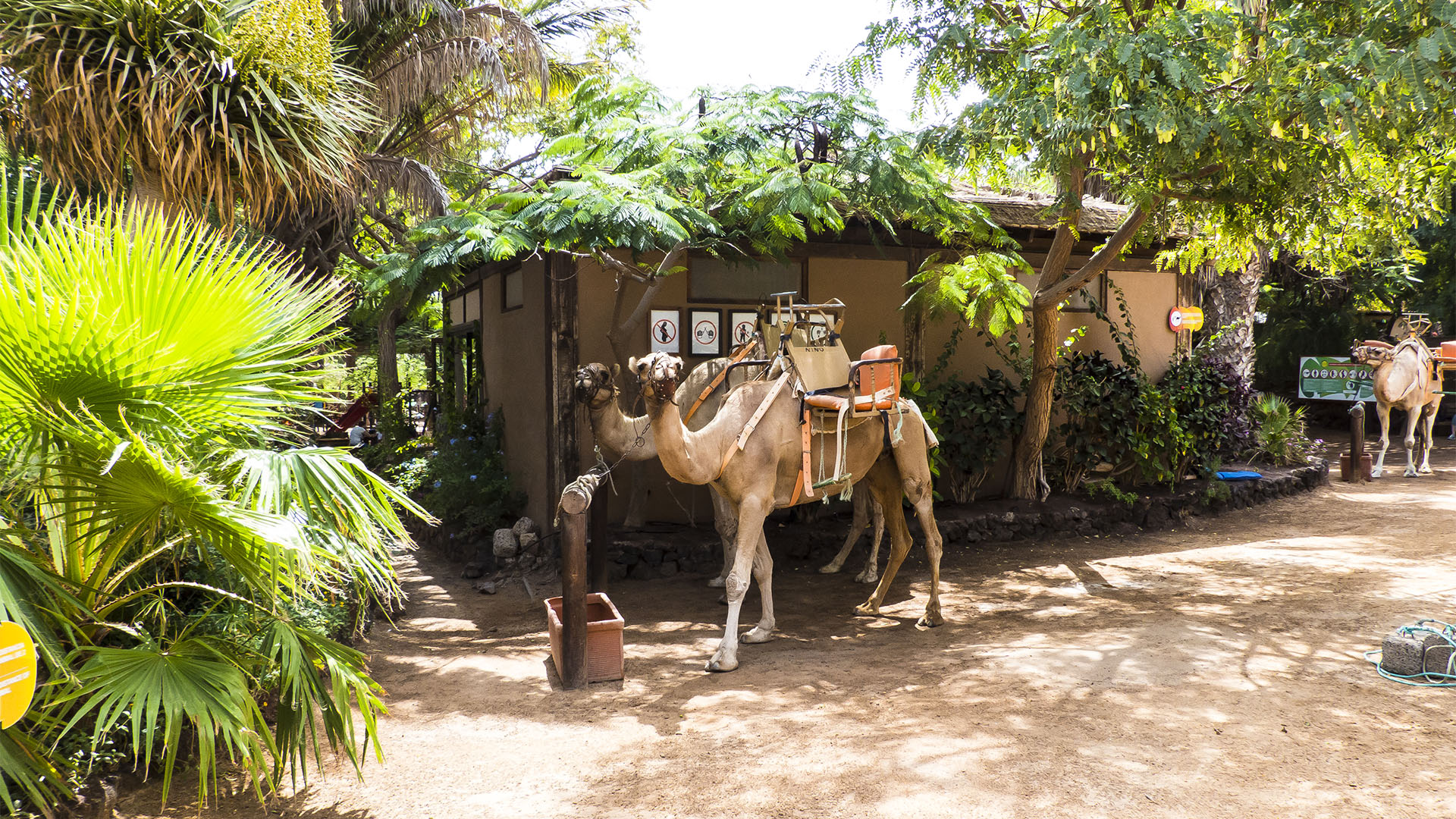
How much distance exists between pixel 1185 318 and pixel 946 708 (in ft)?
28.0

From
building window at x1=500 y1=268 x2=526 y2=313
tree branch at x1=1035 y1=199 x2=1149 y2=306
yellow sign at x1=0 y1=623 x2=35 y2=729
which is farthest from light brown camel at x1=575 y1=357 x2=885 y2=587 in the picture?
yellow sign at x1=0 y1=623 x2=35 y2=729

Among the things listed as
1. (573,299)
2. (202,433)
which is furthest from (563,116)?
(202,433)

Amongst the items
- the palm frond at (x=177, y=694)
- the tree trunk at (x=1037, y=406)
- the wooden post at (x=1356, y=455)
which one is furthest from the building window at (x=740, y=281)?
the wooden post at (x=1356, y=455)

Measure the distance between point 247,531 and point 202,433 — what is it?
690mm

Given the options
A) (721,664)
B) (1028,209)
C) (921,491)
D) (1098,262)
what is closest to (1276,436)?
(1028,209)

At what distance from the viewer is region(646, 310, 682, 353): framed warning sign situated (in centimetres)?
850

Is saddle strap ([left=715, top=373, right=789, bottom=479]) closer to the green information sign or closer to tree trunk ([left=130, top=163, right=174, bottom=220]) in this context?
tree trunk ([left=130, top=163, right=174, bottom=220])

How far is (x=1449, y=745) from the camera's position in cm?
421

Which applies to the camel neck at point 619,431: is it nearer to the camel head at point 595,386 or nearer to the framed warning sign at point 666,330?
the camel head at point 595,386

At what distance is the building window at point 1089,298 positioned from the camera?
10.6 meters

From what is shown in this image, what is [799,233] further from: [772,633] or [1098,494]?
[1098,494]

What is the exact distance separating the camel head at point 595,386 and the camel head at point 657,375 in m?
0.18

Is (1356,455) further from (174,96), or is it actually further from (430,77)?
(174,96)

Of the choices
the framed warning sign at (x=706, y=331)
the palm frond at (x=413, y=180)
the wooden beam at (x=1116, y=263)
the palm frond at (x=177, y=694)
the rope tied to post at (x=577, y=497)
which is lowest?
the palm frond at (x=177, y=694)
